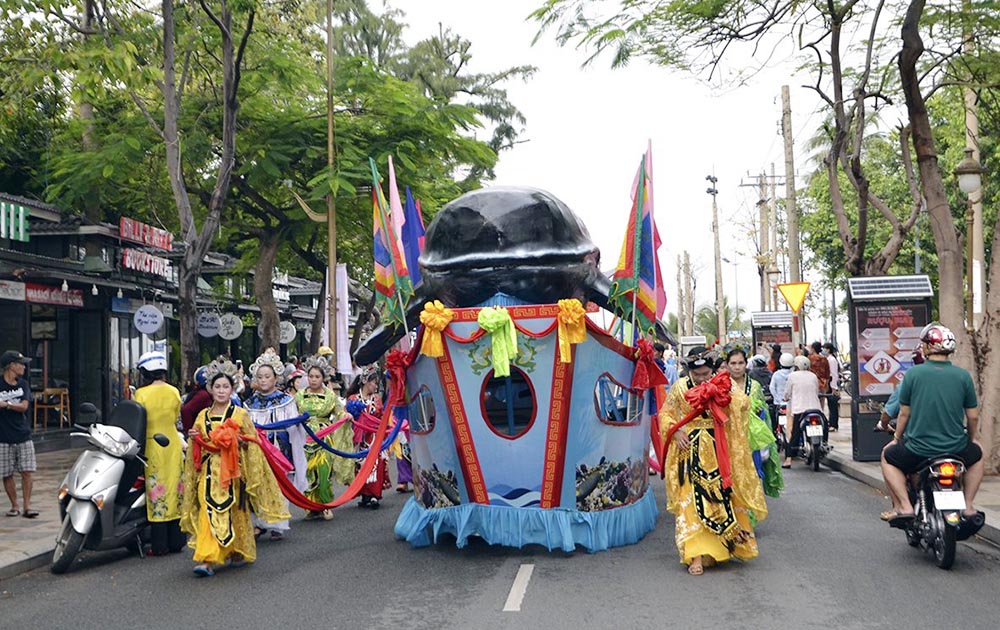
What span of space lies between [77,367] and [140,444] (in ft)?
48.8

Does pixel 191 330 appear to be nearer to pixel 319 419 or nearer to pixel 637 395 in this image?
pixel 319 419

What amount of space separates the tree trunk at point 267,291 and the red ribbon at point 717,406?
47.4 ft

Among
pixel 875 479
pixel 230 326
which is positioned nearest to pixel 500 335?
pixel 875 479

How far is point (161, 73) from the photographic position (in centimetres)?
1512

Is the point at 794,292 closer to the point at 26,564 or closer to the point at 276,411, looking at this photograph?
the point at 276,411

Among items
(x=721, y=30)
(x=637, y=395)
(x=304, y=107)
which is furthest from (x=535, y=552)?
(x=304, y=107)

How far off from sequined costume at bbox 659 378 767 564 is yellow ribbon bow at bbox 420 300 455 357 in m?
1.78

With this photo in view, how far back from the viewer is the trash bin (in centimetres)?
1482

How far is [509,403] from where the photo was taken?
9078 mm

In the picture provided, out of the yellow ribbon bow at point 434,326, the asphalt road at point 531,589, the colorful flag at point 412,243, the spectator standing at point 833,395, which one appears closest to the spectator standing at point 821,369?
the spectator standing at point 833,395

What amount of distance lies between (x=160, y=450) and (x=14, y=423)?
2.62m

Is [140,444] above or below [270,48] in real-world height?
below

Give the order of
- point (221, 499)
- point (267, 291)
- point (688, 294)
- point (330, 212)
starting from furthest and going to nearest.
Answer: point (688, 294) < point (267, 291) < point (330, 212) < point (221, 499)

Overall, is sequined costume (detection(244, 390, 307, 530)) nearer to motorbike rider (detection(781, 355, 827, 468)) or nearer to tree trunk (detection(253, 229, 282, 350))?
motorbike rider (detection(781, 355, 827, 468))
